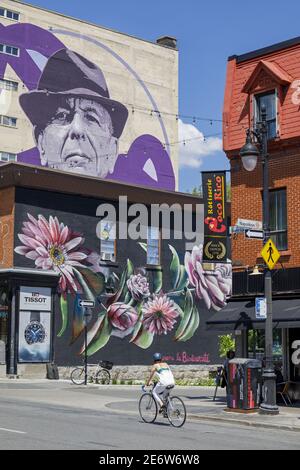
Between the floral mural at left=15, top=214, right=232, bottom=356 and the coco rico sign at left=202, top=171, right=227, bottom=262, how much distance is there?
13.2m

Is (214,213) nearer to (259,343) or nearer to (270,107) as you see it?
(270,107)

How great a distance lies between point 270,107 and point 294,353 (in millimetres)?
7676

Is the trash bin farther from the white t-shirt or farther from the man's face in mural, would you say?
the man's face in mural

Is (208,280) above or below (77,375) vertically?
above

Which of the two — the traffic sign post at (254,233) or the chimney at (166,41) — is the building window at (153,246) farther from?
the chimney at (166,41)

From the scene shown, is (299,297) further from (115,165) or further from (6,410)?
(115,165)

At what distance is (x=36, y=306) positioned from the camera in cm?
3484

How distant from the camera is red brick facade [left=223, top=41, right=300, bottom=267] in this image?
23.0 meters

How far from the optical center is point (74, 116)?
214ft

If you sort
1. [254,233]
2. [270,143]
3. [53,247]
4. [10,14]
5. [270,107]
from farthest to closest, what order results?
[10,14]
[53,247]
[270,107]
[270,143]
[254,233]

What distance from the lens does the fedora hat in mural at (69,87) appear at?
63562 mm

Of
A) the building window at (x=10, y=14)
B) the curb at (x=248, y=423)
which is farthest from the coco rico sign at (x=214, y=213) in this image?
the building window at (x=10, y=14)

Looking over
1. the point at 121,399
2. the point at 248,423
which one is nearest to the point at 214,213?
the point at 121,399

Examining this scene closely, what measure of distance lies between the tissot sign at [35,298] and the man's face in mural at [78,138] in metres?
29.7
